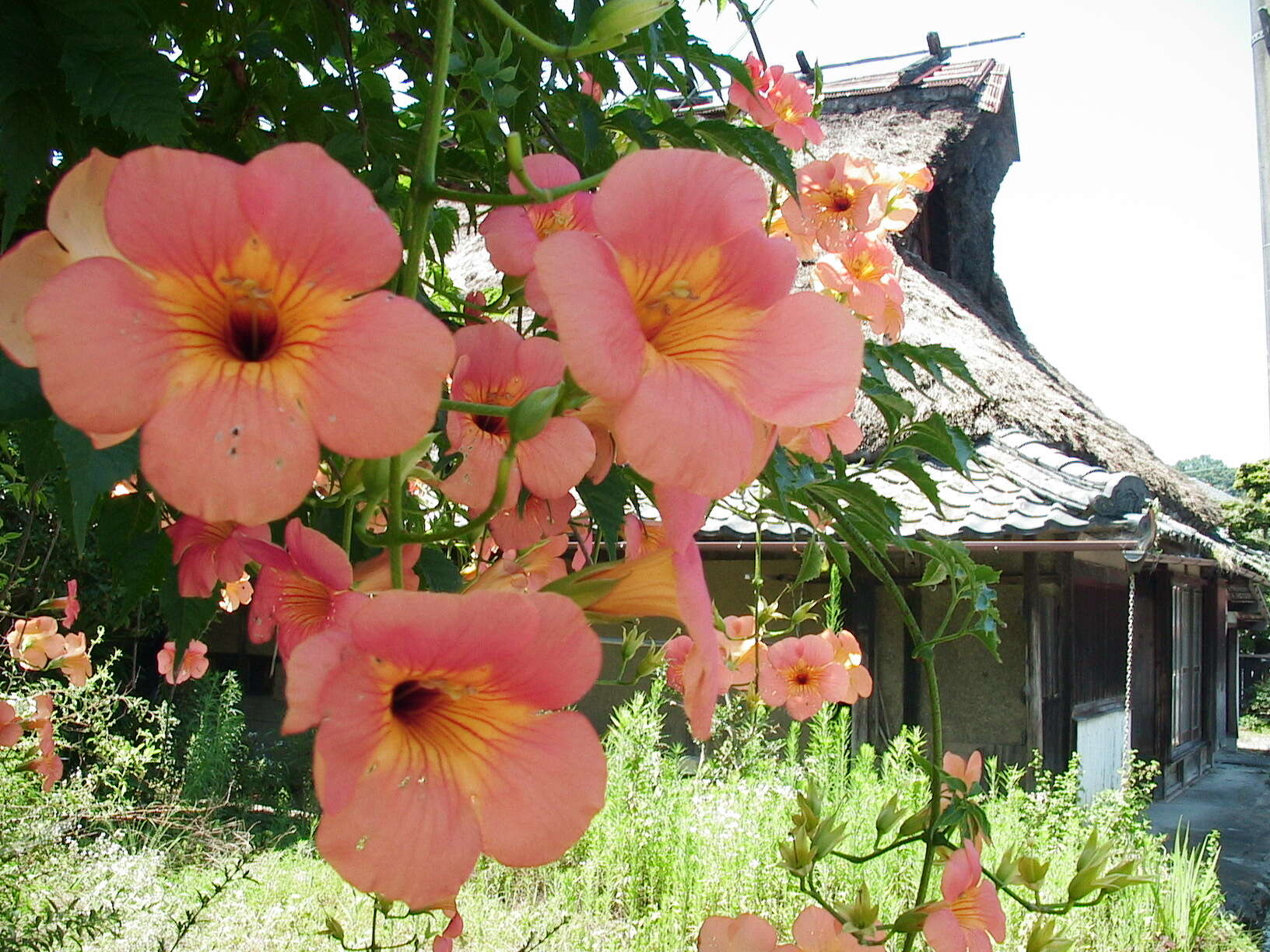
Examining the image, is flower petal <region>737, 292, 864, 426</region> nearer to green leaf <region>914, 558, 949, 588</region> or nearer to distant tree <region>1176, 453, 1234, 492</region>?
green leaf <region>914, 558, 949, 588</region>

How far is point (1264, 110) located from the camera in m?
5.26

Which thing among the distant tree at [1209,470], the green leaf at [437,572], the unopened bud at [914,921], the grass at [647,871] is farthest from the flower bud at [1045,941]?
the distant tree at [1209,470]

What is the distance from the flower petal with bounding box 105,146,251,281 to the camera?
1.09 feet

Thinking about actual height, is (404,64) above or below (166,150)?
above

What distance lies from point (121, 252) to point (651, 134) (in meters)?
0.68

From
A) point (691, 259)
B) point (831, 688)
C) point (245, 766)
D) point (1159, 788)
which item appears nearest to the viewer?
point (691, 259)

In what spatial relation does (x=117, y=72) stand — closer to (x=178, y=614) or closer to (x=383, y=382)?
(x=178, y=614)

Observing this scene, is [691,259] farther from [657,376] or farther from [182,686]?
[182,686]

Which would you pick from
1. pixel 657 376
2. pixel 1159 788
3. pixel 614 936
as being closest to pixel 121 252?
pixel 657 376

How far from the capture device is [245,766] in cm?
823

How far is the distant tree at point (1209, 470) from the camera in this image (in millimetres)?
55750

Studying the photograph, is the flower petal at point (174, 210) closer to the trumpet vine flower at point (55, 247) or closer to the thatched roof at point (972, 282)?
the trumpet vine flower at point (55, 247)

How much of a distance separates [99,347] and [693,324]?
0.74ft

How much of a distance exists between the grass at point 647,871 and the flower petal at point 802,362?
13.7 ft
